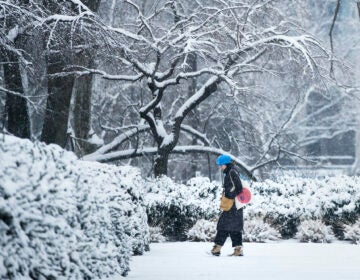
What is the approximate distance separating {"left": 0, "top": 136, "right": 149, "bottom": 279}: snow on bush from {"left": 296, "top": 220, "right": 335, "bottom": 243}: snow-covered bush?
6.11 meters

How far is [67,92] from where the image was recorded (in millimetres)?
13367

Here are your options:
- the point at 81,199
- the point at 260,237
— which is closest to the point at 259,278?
the point at 81,199

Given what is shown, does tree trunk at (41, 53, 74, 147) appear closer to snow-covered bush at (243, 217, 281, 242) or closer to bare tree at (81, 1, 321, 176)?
bare tree at (81, 1, 321, 176)

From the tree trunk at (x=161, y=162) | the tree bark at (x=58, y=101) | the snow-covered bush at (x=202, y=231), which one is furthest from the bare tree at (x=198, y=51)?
the snow-covered bush at (x=202, y=231)

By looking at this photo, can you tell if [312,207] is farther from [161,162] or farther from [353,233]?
[161,162]

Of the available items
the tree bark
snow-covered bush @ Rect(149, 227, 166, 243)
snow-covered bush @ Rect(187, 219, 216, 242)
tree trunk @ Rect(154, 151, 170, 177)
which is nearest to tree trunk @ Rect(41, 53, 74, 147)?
the tree bark

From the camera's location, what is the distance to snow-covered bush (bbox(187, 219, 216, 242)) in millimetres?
12119

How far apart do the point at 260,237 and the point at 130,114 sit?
12679 mm

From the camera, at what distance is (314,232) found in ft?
39.8

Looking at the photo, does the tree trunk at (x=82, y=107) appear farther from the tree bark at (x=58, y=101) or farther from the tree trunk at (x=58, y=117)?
the tree trunk at (x=58, y=117)

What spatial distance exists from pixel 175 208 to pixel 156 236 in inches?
32.8

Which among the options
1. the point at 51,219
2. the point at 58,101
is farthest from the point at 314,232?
the point at 51,219

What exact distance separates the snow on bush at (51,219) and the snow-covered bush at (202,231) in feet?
17.6

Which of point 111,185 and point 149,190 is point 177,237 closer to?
point 149,190
